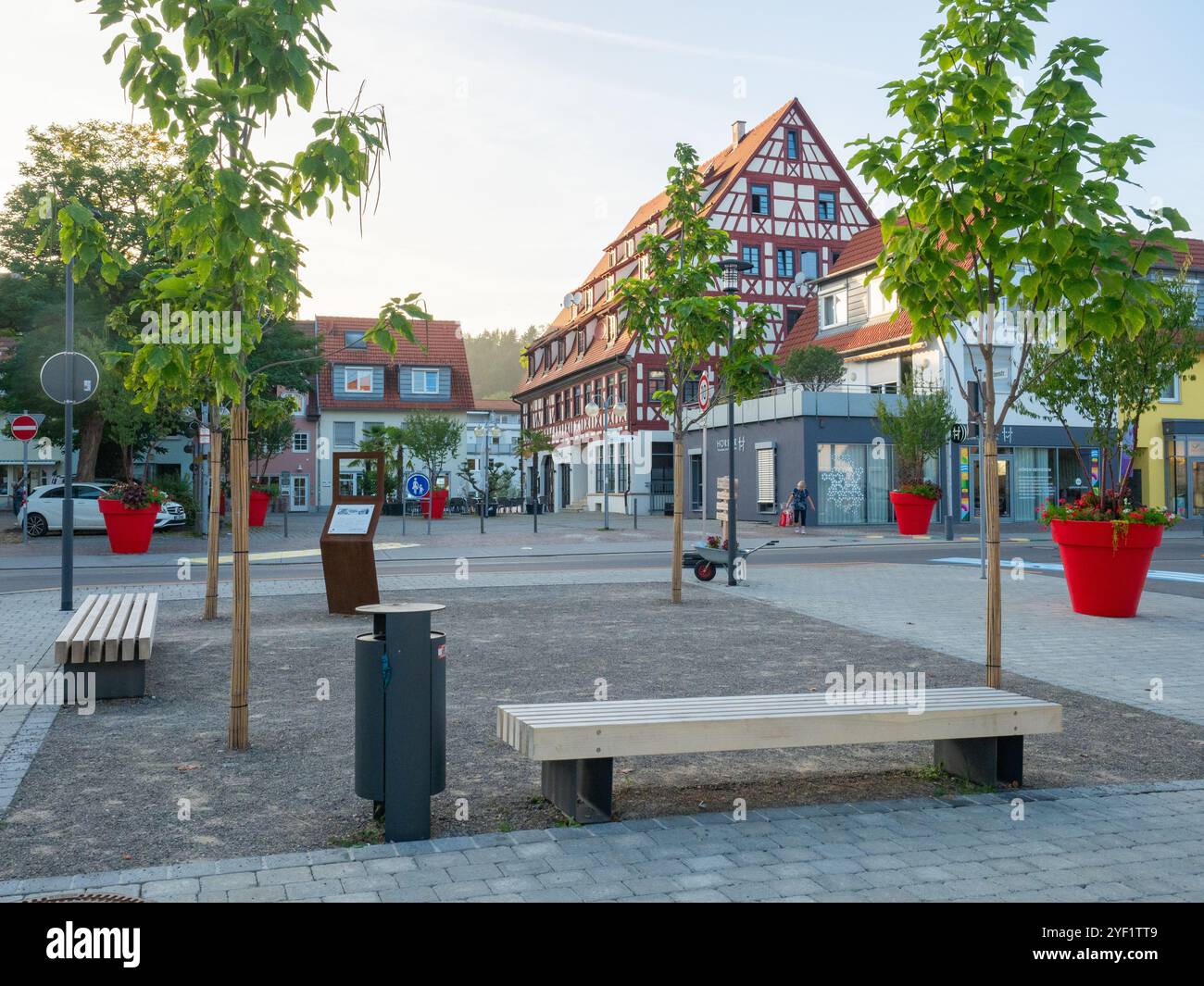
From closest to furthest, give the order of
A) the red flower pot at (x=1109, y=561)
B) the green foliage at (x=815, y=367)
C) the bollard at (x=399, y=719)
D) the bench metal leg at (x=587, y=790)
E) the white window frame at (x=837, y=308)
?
the bollard at (x=399, y=719) → the bench metal leg at (x=587, y=790) → the red flower pot at (x=1109, y=561) → the green foliage at (x=815, y=367) → the white window frame at (x=837, y=308)

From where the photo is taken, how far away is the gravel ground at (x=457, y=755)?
15.1 feet

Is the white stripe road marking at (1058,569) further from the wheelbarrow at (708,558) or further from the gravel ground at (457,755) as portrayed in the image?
the gravel ground at (457,755)

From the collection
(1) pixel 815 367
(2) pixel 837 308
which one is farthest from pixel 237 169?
(2) pixel 837 308

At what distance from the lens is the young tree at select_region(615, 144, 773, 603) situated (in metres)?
12.5

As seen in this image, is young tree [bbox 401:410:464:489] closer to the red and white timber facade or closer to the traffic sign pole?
the red and white timber facade

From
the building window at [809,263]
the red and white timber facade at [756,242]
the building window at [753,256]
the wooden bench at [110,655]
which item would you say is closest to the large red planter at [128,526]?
the wooden bench at [110,655]

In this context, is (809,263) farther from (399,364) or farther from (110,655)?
(110,655)

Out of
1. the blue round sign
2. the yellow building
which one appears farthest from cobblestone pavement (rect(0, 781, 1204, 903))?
the yellow building

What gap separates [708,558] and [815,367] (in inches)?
901

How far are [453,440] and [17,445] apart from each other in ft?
85.7

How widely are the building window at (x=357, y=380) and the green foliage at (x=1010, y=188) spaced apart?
179ft

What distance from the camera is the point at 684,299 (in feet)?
39.7

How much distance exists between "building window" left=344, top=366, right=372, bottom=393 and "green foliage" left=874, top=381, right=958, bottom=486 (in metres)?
34.8
